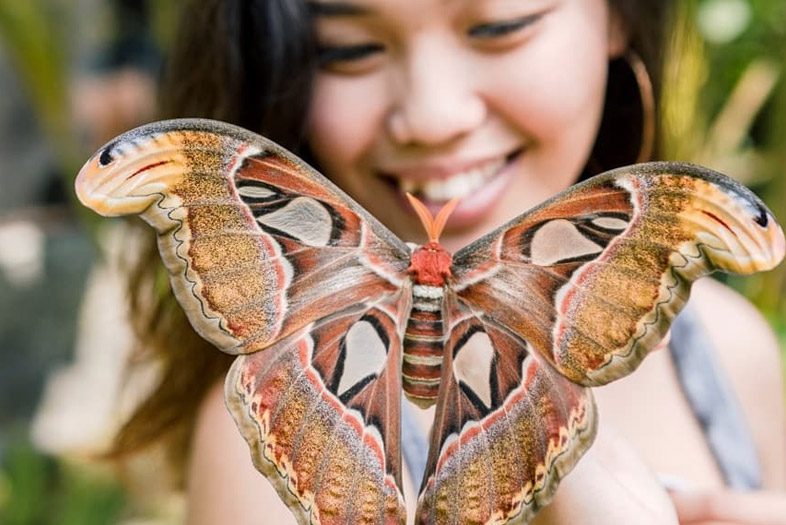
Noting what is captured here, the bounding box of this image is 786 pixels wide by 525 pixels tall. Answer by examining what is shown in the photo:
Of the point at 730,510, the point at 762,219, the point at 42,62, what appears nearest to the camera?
the point at 762,219

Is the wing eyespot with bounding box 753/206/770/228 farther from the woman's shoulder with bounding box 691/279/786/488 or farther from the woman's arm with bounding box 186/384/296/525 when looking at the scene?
the woman's shoulder with bounding box 691/279/786/488

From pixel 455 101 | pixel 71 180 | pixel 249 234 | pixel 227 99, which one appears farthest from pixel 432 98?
pixel 71 180

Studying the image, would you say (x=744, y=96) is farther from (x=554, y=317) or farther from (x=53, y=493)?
(x=554, y=317)

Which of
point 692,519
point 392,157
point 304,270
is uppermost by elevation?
point 304,270

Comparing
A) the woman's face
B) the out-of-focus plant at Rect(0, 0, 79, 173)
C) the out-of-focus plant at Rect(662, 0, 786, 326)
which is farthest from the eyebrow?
the out-of-focus plant at Rect(0, 0, 79, 173)

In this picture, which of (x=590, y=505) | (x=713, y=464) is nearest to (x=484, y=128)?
(x=590, y=505)

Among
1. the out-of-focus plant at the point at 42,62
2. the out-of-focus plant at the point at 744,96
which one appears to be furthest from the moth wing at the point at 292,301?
the out-of-focus plant at the point at 42,62

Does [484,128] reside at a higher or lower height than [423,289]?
lower

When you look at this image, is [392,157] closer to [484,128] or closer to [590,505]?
[484,128]
